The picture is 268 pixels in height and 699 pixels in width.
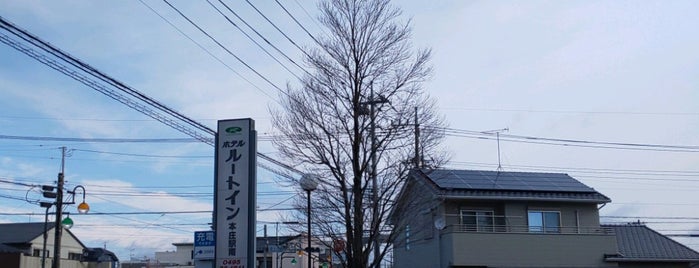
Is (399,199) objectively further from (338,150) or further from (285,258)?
(285,258)

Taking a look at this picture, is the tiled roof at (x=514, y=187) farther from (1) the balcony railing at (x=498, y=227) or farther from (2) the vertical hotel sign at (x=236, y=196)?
(2) the vertical hotel sign at (x=236, y=196)

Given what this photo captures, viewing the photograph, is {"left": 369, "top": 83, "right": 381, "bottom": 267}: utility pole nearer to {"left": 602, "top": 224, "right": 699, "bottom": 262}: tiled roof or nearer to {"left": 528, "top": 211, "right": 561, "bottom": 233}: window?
{"left": 528, "top": 211, "right": 561, "bottom": 233}: window

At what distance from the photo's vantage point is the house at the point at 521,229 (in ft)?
89.0

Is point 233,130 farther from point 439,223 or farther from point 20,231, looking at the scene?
point 20,231

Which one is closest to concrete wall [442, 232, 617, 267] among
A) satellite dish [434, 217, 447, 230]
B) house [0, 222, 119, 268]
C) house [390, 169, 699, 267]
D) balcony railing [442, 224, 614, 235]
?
house [390, 169, 699, 267]

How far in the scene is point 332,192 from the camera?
14.9 m

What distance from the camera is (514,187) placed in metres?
28.5

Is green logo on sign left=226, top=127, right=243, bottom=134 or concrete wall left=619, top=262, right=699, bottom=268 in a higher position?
green logo on sign left=226, top=127, right=243, bottom=134

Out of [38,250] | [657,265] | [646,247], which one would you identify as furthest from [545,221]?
[38,250]

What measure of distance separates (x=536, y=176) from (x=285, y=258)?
42.0 metres

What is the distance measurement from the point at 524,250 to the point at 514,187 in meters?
2.58

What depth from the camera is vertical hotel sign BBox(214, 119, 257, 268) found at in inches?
540

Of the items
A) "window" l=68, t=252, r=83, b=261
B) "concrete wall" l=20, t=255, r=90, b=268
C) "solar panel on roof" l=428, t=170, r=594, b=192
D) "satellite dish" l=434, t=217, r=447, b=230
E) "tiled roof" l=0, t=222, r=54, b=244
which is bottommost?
"concrete wall" l=20, t=255, r=90, b=268

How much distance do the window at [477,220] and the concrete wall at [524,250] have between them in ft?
2.55
